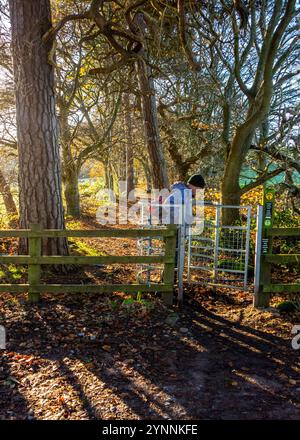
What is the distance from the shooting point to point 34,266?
5418mm

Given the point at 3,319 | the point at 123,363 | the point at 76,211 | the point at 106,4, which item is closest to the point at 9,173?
the point at 76,211

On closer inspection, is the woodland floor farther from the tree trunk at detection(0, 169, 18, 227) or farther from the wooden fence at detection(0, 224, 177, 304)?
the tree trunk at detection(0, 169, 18, 227)

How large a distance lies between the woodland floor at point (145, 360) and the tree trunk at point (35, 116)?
5.77ft

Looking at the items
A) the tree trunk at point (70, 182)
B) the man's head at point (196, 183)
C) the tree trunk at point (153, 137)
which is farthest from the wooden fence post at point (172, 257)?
the tree trunk at point (70, 182)

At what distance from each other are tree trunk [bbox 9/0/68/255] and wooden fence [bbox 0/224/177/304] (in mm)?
976

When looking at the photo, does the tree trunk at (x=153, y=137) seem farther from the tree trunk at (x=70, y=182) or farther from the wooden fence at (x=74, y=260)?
the tree trunk at (x=70, y=182)

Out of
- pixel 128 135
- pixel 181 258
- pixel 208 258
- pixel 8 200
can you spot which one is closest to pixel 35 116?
pixel 181 258

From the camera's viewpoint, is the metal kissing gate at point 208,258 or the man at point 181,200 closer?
the man at point 181,200

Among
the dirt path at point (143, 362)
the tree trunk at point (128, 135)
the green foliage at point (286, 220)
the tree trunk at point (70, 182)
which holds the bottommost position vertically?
the dirt path at point (143, 362)

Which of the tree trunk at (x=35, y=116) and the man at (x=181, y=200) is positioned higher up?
the tree trunk at (x=35, y=116)

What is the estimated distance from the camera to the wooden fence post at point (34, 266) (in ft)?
17.6

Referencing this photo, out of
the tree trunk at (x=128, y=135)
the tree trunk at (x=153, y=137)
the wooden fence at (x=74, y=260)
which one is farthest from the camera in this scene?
the tree trunk at (x=128, y=135)

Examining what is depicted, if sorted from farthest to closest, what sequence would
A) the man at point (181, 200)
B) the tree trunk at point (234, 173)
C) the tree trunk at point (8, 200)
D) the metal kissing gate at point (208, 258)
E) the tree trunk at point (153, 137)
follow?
the tree trunk at point (8, 200)
the tree trunk at point (153, 137)
the tree trunk at point (234, 173)
the metal kissing gate at point (208, 258)
the man at point (181, 200)

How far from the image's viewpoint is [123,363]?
13.1 feet
